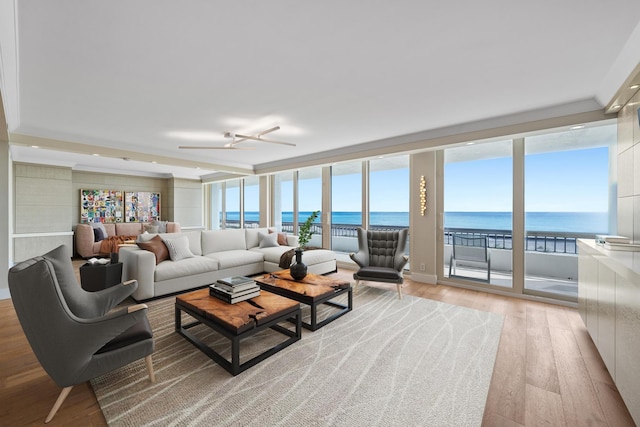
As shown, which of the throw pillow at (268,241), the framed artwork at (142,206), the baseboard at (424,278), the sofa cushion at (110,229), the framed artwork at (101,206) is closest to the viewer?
the baseboard at (424,278)

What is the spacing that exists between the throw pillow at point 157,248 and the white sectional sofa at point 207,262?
2.8 inches

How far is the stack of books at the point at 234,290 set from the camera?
97.5 inches

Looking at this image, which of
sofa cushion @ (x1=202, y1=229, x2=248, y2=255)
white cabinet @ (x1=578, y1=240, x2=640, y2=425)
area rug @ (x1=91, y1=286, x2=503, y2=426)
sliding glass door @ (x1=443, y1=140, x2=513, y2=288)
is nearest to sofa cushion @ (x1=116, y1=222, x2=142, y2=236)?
sofa cushion @ (x1=202, y1=229, x2=248, y2=255)

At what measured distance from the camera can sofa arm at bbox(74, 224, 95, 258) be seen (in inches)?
257

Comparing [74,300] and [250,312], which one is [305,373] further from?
[74,300]

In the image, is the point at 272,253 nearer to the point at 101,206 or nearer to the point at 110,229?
→ the point at 110,229

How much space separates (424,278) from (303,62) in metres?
3.93

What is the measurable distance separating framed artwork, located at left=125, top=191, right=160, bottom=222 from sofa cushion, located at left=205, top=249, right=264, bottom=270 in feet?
17.0

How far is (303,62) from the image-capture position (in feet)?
7.52

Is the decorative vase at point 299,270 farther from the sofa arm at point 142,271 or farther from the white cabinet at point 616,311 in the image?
the white cabinet at point 616,311

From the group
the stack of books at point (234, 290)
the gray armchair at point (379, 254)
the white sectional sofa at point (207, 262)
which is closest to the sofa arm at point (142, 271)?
the white sectional sofa at point (207, 262)

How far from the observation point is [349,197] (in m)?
6.07

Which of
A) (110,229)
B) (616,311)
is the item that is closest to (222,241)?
(110,229)

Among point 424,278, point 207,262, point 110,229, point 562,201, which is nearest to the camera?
point 562,201
